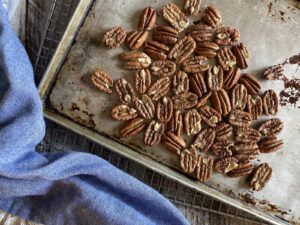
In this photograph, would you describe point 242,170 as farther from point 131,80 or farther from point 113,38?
point 113,38

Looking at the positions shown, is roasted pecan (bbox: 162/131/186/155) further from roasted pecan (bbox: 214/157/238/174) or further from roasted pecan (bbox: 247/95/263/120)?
roasted pecan (bbox: 247/95/263/120)

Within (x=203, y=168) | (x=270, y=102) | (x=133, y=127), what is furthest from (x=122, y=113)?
(x=270, y=102)

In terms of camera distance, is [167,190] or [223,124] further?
[167,190]

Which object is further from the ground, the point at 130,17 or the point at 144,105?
the point at 130,17

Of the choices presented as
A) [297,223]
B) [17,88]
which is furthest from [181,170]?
[17,88]

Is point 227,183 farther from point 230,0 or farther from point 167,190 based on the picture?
point 230,0

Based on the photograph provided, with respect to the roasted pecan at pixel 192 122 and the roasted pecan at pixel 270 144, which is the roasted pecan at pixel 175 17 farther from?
the roasted pecan at pixel 270 144
